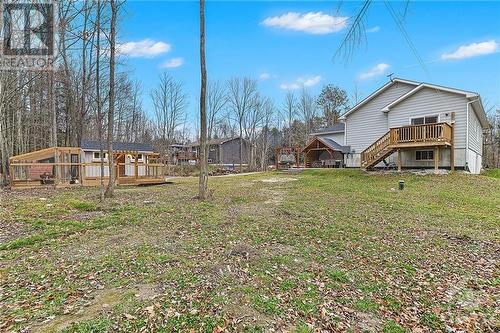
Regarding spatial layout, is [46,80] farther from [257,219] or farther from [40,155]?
[257,219]

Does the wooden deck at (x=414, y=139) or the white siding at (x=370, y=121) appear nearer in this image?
the wooden deck at (x=414, y=139)

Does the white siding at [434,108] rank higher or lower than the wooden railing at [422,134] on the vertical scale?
higher

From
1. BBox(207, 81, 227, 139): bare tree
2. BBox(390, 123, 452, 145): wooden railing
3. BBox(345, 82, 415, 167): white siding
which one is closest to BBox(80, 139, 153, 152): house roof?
BBox(207, 81, 227, 139): bare tree

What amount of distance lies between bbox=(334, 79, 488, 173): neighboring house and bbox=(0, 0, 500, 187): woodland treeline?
14855 millimetres

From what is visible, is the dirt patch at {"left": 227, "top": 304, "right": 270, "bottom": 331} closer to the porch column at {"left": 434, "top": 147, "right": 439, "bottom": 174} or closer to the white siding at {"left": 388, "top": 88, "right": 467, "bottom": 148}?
the porch column at {"left": 434, "top": 147, "right": 439, "bottom": 174}

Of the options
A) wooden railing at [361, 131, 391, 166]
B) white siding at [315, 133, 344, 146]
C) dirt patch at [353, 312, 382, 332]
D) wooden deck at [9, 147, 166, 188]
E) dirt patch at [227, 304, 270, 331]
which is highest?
white siding at [315, 133, 344, 146]

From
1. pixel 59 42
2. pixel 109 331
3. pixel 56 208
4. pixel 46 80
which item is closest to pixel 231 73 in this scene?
pixel 46 80

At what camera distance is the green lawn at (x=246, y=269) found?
10.1 feet

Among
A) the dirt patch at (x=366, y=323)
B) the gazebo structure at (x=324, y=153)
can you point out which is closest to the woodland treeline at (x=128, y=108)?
the dirt patch at (x=366, y=323)

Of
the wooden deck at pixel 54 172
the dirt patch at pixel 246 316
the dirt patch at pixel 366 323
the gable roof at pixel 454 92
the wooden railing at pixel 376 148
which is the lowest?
the dirt patch at pixel 366 323

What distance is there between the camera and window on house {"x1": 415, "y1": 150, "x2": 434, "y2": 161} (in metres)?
16.3

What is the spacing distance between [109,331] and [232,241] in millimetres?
3000

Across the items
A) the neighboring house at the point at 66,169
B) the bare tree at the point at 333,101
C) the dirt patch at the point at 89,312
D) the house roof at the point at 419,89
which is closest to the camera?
the dirt patch at the point at 89,312

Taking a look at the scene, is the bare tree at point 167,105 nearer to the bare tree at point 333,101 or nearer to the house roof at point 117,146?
the house roof at point 117,146
